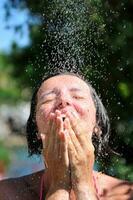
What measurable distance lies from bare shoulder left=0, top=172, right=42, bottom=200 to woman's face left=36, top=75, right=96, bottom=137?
14.6 inches

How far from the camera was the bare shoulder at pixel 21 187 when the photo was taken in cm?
446

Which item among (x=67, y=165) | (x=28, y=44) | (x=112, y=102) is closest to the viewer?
(x=67, y=165)

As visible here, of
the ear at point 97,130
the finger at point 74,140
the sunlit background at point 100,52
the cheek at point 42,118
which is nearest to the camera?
the finger at point 74,140

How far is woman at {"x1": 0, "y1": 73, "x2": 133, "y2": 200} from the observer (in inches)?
155

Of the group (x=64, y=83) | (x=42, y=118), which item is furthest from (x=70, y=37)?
(x=42, y=118)

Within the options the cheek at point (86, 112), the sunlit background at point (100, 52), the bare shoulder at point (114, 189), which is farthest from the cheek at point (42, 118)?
the sunlit background at point (100, 52)

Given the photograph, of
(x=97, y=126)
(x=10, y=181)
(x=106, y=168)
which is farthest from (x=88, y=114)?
(x=106, y=168)

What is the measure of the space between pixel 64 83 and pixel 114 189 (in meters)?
0.67

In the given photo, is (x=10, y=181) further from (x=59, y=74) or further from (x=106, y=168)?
(x=106, y=168)

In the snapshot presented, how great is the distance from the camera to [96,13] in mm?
6902

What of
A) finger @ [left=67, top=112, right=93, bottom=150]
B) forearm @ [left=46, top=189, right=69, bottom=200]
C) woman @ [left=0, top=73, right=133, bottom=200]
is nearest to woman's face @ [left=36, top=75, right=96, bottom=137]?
woman @ [left=0, top=73, right=133, bottom=200]

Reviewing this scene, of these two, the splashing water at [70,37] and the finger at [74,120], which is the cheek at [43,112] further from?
the splashing water at [70,37]

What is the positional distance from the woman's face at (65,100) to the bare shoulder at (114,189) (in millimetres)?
386

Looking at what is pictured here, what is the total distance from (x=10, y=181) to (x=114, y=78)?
249 centimetres
